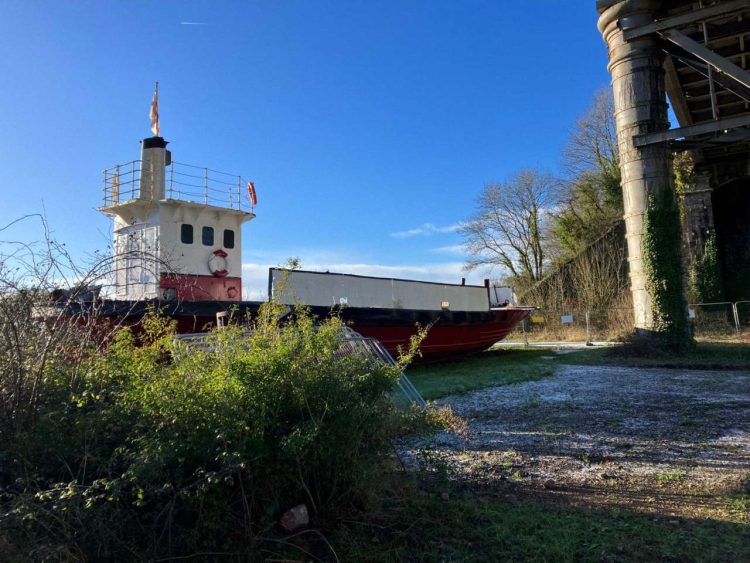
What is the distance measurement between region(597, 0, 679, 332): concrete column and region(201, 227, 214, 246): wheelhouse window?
10.9 metres

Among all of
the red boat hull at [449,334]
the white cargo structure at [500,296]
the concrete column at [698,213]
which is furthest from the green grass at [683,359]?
the white cargo structure at [500,296]

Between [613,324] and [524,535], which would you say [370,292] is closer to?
[524,535]

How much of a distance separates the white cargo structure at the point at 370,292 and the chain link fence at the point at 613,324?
487cm

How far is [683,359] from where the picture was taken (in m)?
12.0

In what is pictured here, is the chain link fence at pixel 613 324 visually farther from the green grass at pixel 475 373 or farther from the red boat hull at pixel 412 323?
the red boat hull at pixel 412 323

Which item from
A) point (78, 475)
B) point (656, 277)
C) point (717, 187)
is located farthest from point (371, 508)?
point (717, 187)

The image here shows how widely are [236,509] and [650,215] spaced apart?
1318cm

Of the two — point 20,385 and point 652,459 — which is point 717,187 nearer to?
point 652,459

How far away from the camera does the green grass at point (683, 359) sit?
11042 millimetres

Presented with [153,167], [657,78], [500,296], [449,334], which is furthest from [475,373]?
[500,296]

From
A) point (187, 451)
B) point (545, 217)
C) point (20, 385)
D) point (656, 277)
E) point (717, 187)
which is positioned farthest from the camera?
point (545, 217)

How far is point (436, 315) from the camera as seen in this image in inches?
515

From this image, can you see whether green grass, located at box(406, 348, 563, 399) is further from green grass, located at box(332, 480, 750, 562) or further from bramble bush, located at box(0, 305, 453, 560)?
bramble bush, located at box(0, 305, 453, 560)

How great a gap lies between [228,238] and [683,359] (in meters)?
11.5
